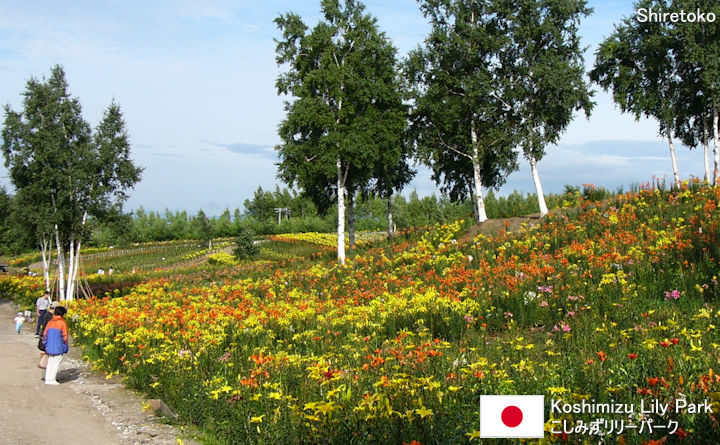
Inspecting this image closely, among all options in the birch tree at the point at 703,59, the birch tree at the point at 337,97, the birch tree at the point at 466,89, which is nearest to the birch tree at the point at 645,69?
the birch tree at the point at 703,59

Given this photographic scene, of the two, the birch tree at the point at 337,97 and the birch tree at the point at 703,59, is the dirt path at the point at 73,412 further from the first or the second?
the birch tree at the point at 703,59

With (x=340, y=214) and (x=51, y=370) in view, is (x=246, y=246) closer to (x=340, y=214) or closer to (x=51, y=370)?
(x=340, y=214)

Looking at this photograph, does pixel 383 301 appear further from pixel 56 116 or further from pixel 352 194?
pixel 56 116

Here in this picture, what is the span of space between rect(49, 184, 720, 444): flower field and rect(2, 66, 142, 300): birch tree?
578cm

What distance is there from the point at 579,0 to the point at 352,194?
46.0ft

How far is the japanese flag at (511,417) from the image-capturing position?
4.04 m

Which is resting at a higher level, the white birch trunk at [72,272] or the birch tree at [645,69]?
the birch tree at [645,69]

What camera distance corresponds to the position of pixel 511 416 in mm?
4246

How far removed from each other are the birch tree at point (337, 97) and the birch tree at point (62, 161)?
753 cm

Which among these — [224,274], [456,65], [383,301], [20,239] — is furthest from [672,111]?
[20,239]

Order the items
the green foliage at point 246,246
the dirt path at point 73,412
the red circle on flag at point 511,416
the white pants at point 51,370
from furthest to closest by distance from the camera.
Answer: the green foliage at point 246,246, the white pants at point 51,370, the dirt path at point 73,412, the red circle on flag at point 511,416

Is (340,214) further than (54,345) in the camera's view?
Yes

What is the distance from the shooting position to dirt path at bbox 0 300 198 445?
6.71m

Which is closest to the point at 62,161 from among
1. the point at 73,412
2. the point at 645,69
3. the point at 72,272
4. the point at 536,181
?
the point at 72,272
